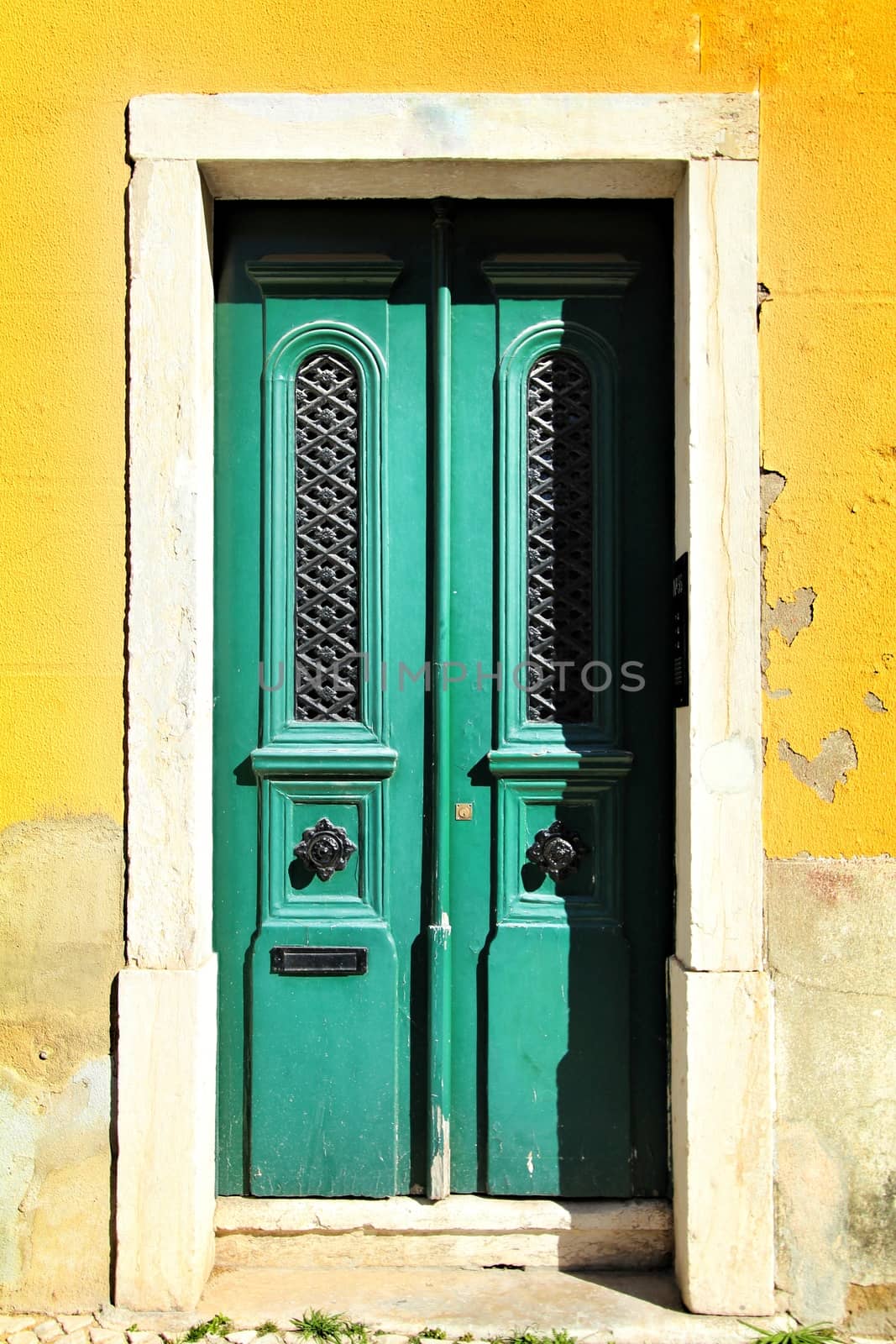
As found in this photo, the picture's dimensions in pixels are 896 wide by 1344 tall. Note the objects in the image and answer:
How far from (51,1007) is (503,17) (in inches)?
121

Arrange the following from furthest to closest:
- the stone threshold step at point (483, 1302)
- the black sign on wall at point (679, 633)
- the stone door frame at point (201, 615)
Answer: the black sign on wall at point (679, 633) < the stone door frame at point (201, 615) < the stone threshold step at point (483, 1302)

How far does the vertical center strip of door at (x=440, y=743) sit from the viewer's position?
298cm

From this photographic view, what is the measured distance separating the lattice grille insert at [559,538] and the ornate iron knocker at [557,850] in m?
0.33

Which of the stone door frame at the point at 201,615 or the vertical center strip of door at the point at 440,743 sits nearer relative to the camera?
the stone door frame at the point at 201,615

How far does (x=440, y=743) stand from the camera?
3.00m

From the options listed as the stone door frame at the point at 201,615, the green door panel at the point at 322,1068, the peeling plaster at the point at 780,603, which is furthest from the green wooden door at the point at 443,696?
the peeling plaster at the point at 780,603

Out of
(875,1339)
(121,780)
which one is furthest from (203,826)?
(875,1339)

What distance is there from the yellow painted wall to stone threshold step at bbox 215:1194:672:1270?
122cm

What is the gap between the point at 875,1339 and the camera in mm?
2686

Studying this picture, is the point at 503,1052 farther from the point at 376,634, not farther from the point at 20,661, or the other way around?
the point at 20,661

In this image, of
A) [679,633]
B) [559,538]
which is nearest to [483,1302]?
[679,633]

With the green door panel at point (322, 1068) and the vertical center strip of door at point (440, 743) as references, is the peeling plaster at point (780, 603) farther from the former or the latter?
the green door panel at point (322, 1068)

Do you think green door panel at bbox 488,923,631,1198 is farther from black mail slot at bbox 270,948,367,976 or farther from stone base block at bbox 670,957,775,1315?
black mail slot at bbox 270,948,367,976

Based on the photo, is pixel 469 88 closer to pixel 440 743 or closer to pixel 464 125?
pixel 464 125
